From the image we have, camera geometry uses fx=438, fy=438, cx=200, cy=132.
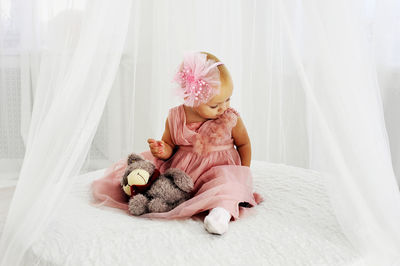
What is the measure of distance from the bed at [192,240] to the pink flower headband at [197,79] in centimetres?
36

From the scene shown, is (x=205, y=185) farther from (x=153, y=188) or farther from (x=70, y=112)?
(x=70, y=112)

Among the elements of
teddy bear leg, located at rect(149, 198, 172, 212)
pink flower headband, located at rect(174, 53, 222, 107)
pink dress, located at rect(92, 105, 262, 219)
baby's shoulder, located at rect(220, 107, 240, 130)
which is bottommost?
teddy bear leg, located at rect(149, 198, 172, 212)

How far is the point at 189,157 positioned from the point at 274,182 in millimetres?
351

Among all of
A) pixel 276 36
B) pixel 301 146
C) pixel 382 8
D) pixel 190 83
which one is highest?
pixel 382 8

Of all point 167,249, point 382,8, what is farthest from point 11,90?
point 382,8

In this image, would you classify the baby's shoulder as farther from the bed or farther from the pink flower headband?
the bed

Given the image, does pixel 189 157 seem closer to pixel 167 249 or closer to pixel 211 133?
pixel 211 133

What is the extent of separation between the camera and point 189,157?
4.61ft

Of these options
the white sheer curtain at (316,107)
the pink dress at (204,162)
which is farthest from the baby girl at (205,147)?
the white sheer curtain at (316,107)

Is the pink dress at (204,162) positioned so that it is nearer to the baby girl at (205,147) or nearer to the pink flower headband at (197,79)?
the baby girl at (205,147)

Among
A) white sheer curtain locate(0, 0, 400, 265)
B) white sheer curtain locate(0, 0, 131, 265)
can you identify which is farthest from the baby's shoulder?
white sheer curtain locate(0, 0, 131, 265)

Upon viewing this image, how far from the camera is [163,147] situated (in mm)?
1396

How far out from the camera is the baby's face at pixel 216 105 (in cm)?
133

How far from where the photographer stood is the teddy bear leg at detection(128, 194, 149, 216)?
1.24 metres
